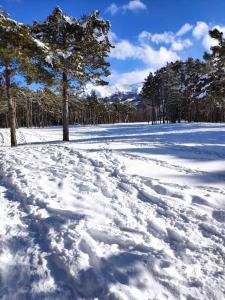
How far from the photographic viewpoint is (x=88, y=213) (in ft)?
19.7

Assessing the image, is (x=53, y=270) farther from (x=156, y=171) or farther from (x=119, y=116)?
(x=119, y=116)

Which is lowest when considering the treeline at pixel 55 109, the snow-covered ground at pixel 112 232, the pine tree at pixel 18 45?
the snow-covered ground at pixel 112 232

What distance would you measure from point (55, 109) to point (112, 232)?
1793 cm

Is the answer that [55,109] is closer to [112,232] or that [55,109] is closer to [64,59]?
[64,59]

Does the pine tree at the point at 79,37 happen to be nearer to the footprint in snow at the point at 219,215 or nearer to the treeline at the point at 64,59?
the treeline at the point at 64,59

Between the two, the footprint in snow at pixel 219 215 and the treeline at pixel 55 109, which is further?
the treeline at pixel 55 109

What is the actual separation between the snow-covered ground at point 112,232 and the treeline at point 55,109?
1073 cm

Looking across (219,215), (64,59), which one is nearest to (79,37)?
(64,59)

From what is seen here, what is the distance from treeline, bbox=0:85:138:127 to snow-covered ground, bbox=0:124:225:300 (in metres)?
10.7

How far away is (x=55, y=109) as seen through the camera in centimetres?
2214

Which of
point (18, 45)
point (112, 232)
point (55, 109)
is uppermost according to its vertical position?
point (18, 45)

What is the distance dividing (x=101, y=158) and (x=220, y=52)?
15.5 metres

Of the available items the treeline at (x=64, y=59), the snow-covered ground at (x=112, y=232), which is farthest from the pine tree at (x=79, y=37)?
the snow-covered ground at (x=112, y=232)

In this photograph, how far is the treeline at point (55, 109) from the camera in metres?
19.1
